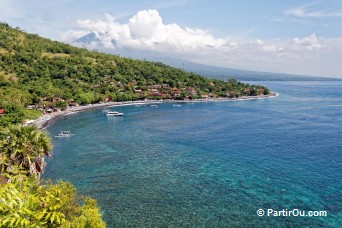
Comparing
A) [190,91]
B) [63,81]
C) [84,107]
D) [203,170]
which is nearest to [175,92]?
[190,91]

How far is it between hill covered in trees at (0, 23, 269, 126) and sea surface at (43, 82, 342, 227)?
3020 cm

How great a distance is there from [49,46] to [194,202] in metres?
183

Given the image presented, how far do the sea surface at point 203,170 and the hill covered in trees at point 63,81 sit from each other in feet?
99.1

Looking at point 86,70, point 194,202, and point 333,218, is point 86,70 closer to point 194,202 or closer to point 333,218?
point 194,202

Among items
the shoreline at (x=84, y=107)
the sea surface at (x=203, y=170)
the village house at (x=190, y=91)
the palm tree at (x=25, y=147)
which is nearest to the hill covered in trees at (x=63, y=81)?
the village house at (x=190, y=91)

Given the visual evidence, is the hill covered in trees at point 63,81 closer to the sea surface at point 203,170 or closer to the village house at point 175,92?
the village house at point 175,92

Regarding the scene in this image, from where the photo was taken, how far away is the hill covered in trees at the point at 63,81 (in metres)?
128

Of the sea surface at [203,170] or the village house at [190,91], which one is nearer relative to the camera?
A: the sea surface at [203,170]

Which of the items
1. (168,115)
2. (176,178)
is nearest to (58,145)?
(176,178)

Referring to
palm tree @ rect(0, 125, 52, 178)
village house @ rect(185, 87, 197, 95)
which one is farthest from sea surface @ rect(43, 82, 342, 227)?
village house @ rect(185, 87, 197, 95)

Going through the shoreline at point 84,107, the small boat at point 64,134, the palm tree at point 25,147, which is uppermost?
the palm tree at point 25,147

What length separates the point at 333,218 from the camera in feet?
130

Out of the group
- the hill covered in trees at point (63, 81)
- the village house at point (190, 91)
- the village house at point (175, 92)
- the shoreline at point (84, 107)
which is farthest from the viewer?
the village house at point (190, 91)

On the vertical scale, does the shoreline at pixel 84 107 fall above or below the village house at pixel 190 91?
below
